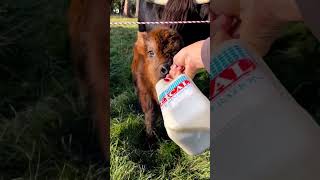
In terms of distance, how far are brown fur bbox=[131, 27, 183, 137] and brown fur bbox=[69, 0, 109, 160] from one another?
173 millimetres

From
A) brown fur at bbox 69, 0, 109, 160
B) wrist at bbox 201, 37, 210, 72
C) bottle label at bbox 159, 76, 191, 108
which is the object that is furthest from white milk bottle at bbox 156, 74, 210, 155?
brown fur at bbox 69, 0, 109, 160

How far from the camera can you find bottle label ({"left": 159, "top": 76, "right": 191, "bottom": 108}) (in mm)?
2705

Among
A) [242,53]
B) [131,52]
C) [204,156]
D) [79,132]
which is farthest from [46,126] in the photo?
[242,53]

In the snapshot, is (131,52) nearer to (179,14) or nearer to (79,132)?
(179,14)

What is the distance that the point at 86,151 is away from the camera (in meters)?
2.84

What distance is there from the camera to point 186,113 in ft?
8.93

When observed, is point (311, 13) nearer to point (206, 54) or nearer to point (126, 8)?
point (206, 54)

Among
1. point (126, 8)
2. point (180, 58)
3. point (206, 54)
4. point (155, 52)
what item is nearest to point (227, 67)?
point (206, 54)

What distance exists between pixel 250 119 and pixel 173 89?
434 mm

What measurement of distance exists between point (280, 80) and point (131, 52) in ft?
2.64

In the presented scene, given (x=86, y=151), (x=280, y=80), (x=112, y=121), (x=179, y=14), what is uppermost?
(x=179, y=14)

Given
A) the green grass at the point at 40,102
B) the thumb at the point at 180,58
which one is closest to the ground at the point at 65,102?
the green grass at the point at 40,102

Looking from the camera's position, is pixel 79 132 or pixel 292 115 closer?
pixel 292 115

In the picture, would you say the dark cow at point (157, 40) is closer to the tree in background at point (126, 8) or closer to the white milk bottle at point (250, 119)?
the tree in background at point (126, 8)
